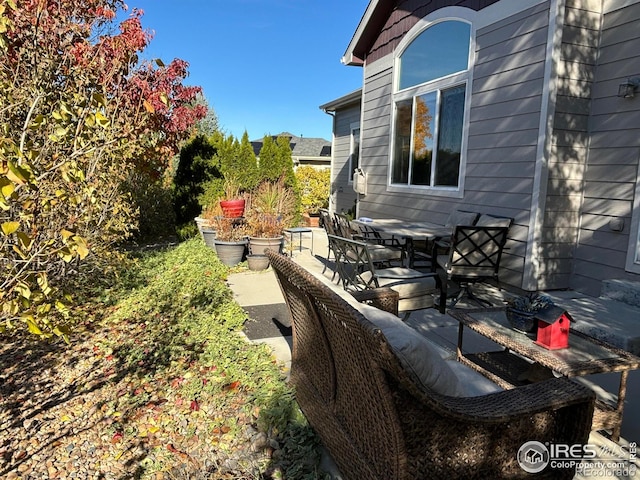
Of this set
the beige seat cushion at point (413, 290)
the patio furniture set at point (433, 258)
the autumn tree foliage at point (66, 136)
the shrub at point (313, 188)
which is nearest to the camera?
the autumn tree foliage at point (66, 136)

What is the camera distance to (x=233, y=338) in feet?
12.8

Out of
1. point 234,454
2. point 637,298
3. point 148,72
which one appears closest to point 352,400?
point 234,454

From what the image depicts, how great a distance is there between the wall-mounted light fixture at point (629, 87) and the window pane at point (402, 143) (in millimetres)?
3355

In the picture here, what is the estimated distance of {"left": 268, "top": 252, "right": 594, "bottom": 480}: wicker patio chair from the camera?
1482 mm

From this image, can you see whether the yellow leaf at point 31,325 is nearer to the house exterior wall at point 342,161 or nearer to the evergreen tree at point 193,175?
the evergreen tree at point 193,175

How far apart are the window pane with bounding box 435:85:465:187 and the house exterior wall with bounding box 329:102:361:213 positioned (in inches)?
185

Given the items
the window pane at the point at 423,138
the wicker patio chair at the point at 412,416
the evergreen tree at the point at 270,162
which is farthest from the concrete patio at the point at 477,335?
the evergreen tree at the point at 270,162

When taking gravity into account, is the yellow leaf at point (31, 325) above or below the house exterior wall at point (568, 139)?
below

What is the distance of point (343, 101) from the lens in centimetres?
1153

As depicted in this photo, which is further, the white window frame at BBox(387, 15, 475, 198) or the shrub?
the shrub

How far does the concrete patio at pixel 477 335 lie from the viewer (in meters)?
2.83

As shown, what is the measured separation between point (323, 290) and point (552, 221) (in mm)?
4060

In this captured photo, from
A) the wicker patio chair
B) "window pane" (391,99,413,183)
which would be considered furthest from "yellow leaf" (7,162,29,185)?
"window pane" (391,99,413,183)

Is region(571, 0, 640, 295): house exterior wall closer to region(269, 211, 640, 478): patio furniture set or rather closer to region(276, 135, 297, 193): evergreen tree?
region(269, 211, 640, 478): patio furniture set
